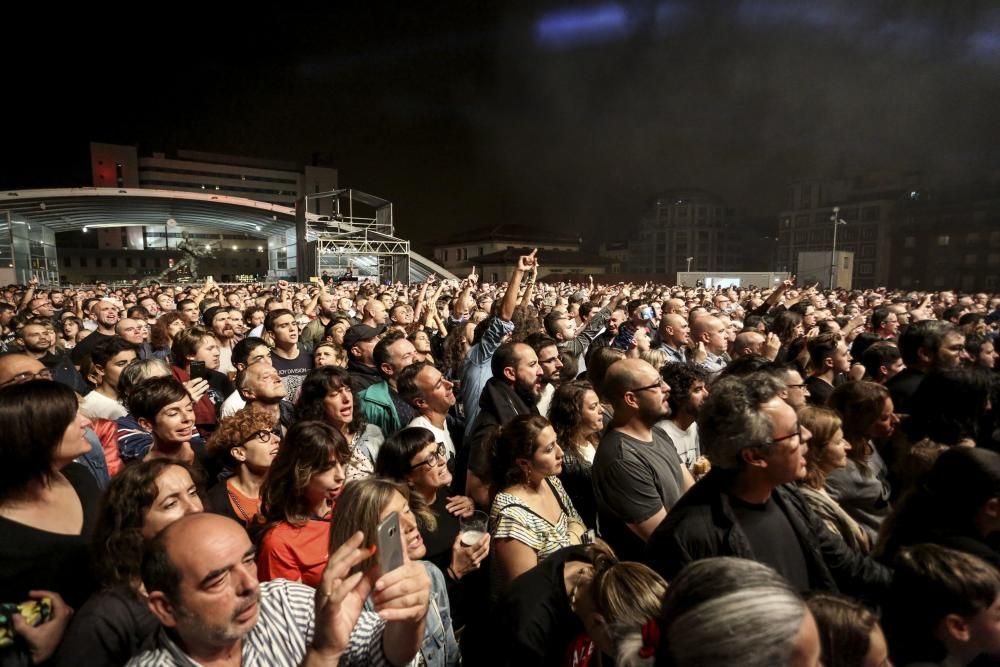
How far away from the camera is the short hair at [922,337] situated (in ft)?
15.1

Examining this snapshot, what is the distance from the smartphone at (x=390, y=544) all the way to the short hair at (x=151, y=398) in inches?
105

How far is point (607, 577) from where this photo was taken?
70.0 inches

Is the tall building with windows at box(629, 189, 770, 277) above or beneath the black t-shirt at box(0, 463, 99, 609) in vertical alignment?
above

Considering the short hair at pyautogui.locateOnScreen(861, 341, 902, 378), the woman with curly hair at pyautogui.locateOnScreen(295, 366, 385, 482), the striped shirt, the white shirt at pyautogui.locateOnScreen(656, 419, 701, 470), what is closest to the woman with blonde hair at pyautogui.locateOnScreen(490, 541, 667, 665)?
the striped shirt

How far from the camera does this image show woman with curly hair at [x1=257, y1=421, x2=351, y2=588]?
2.36 meters

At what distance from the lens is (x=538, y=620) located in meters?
1.91

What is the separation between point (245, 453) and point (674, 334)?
4678 millimetres

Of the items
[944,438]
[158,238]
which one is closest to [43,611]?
[944,438]

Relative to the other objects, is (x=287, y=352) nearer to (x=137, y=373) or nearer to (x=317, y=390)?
(x=137, y=373)

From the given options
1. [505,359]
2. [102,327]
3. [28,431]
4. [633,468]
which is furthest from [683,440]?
[102,327]

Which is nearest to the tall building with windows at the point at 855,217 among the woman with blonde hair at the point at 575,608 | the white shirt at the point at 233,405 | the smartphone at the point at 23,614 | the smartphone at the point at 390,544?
the white shirt at the point at 233,405

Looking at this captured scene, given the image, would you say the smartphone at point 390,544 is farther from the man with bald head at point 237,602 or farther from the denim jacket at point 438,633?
the denim jacket at point 438,633

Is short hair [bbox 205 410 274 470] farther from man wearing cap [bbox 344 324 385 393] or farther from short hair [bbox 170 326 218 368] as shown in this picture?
short hair [bbox 170 326 218 368]

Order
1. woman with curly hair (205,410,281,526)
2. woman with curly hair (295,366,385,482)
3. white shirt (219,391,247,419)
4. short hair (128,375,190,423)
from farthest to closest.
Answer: white shirt (219,391,247,419)
woman with curly hair (295,366,385,482)
short hair (128,375,190,423)
woman with curly hair (205,410,281,526)
